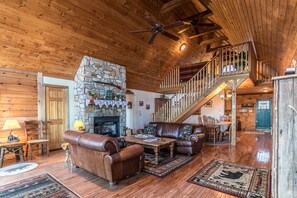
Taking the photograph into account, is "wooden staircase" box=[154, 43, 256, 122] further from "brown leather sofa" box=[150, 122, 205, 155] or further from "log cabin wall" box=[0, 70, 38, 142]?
"log cabin wall" box=[0, 70, 38, 142]

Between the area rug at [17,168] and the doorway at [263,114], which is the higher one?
the doorway at [263,114]

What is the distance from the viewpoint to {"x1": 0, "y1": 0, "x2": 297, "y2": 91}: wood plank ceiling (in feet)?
12.6

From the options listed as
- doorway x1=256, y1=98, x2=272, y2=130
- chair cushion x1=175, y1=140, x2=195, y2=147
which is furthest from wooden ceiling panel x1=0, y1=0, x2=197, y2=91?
doorway x1=256, y1=98, x2=272, y2=130

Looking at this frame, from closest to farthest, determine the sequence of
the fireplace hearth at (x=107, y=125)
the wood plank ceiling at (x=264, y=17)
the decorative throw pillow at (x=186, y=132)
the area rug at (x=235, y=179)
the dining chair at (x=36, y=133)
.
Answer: the area rug at (x=235, y=179) < the wood plank ceiling at (x=264, y=17) < the dining chair at (x=36, y=133) < the decorative throw pillow at (x=186, y=132) < the fireplace hearth at (x=107, y=125)

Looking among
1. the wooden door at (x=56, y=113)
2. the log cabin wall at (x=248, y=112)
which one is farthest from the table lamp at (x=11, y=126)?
the log cabin wall at (x=248, y=112)

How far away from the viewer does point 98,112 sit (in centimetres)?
652

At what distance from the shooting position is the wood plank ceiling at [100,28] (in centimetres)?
385

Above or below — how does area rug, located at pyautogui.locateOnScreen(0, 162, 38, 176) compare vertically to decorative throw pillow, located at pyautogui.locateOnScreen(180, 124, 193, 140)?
below

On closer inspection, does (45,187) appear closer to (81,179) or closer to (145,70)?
(81,179)

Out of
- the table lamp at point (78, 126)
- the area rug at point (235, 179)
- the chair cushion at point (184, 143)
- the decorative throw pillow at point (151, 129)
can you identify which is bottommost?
the area rug at point (235, 179)

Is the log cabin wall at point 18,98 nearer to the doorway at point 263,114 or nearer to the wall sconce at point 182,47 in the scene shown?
the wall sconce at point 182,47

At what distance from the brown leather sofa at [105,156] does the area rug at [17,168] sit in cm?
132

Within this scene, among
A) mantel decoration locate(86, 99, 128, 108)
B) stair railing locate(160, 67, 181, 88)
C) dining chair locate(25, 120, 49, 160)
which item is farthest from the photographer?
stair railing locate(160, 67, 181, 88)

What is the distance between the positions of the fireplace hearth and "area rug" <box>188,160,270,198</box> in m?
4.17
